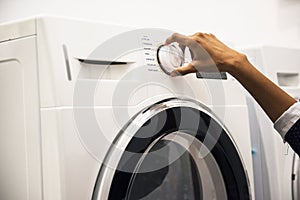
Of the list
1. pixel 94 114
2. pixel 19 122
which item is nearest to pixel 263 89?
pixel 94 114

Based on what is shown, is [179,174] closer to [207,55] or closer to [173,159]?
[173,159]

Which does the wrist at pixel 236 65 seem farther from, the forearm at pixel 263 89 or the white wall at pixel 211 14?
the white wall at pixel 211 14

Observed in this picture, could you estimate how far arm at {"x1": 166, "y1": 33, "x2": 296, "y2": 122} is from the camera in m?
0.97

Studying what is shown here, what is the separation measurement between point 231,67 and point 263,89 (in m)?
0.09

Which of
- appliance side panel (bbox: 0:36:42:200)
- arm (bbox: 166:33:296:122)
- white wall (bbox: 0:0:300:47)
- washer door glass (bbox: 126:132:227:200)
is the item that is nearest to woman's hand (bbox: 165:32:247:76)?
arm (bbox: 166:33:296:122)

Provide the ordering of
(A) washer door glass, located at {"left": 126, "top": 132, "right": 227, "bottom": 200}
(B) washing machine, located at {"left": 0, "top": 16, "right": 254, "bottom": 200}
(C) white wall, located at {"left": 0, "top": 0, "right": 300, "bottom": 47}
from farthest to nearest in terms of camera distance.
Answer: (C) white wall, located at {"left": 0, "top": 0, "right": 300, "bottom": 47}
(A) washer door glass, located at {"left": 126, "top": 132, "right": 227, "bottom": 200}
(B) washing machine, located at {"left": 0, "top": 16, "right": 254, "bottom": 200}

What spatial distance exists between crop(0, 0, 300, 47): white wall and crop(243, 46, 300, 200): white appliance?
51 centimetres

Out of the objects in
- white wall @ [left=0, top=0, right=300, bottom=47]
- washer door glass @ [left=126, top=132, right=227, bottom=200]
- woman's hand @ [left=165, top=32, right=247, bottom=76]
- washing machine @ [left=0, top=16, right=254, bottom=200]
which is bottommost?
washer door glass @ [left=126, top=132, right=227, bottom=200]

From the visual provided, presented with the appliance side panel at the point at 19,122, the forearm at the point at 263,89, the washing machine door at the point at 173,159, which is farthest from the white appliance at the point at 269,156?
the appliance side panel at the point at 19,122

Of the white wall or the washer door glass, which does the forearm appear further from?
the white wall

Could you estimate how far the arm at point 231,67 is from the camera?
0.97 metres

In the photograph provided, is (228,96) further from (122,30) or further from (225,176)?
(122,30)

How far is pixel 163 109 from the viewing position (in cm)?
90

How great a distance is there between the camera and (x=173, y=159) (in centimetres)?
104
